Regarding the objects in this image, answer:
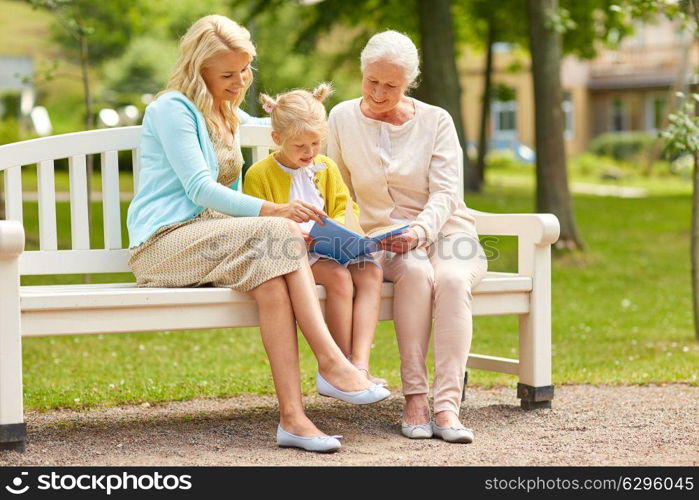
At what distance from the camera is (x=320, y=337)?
342 cm

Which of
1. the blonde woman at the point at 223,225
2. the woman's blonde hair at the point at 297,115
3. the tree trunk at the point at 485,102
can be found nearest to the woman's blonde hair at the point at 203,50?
the blonde woman at the point at 223,225

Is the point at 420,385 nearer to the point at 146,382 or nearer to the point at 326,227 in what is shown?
the point at 326,227

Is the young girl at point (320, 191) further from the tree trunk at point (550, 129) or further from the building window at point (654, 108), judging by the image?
the building window at point (654, 108)

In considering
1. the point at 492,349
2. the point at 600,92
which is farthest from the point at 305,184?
the point at 600,92

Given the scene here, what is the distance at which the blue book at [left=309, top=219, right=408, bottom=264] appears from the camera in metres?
3.55

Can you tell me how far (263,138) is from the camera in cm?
435

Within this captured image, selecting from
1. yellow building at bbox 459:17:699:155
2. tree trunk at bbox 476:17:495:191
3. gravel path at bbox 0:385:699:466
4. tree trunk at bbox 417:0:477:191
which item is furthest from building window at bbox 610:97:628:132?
gravel path at bbox 0:385:699:466

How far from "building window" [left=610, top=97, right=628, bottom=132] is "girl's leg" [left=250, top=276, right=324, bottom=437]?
119ft

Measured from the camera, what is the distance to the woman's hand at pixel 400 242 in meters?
3.79

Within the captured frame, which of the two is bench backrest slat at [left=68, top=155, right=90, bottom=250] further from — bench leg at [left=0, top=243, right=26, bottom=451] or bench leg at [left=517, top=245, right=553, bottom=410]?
bench leg at [left=517, top=245, right=553, bottom=410]

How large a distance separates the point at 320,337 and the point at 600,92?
119ft

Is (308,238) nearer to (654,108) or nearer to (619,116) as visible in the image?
(654,108)

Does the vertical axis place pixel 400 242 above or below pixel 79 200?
below

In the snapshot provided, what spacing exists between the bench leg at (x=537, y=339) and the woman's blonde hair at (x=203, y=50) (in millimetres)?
1399
